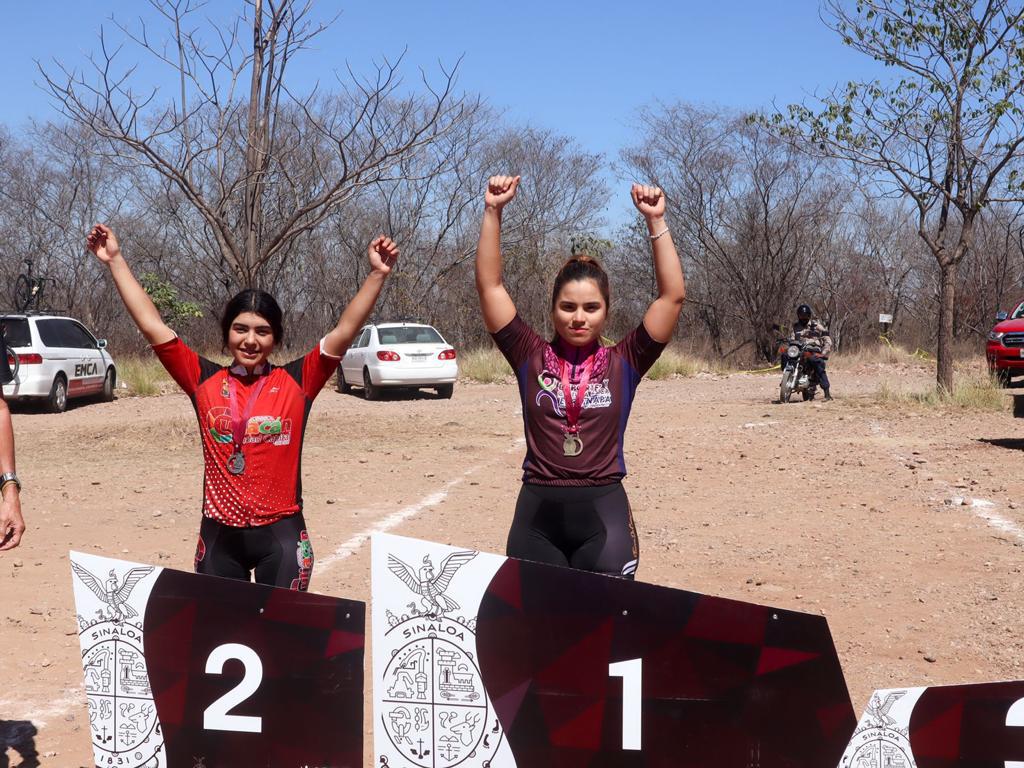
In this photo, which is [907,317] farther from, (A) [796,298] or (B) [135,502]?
(B) [135,502]

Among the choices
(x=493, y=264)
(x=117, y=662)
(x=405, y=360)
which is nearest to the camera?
(x=117, y=662)

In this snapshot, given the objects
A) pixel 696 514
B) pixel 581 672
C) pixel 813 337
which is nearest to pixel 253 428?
pixel 581 672

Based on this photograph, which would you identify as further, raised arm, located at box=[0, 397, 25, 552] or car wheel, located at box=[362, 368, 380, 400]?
car wheel, located at box=[362, 368, 380, 400]

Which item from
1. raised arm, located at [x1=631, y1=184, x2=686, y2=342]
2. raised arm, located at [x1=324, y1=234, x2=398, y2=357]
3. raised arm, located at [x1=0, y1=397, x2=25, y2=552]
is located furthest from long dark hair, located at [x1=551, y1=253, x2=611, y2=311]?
raised arm, located at [x1=0, y1=397, x2=25, y2=552]

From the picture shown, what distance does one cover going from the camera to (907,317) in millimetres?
42250

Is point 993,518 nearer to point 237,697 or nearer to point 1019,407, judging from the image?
point 237,697

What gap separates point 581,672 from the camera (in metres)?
3.05

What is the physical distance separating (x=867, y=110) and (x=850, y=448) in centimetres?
688

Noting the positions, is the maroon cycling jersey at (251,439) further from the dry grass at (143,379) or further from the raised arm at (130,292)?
the dry grass at (143,379)

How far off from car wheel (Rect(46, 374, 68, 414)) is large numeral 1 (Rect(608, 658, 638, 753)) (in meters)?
17.5

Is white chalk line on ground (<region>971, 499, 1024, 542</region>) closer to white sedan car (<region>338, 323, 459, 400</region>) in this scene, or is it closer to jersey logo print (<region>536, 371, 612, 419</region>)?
→ jersey logo print (<region>536, 371, 612, 419</region>)

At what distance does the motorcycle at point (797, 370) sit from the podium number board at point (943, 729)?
Answer: 15.5m

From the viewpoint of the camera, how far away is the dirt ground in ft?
17.5

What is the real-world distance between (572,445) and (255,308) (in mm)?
1206
